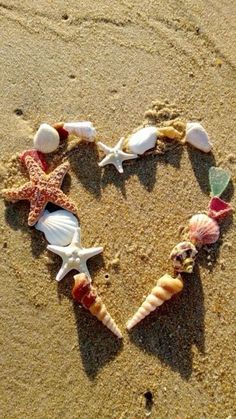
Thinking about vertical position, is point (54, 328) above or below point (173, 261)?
below

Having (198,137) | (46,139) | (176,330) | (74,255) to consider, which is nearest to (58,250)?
(74,255)

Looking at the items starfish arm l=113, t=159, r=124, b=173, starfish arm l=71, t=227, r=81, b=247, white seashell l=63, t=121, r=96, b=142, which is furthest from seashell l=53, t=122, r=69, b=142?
starfish arm l=71, t=227, r=81, b=247

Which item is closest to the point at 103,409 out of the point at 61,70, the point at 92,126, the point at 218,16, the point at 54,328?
the point at 54,328

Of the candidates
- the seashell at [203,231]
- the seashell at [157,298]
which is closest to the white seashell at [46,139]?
the seashell at [203,231]

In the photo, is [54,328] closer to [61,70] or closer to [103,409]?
[103,409]

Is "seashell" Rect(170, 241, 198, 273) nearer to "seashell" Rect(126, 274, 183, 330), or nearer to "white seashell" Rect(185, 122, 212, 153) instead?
"seashell" Rect(126, 274, 183, 330)

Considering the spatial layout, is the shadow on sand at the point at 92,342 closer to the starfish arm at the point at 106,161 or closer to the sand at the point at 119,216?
the sand at the point at 119,216
